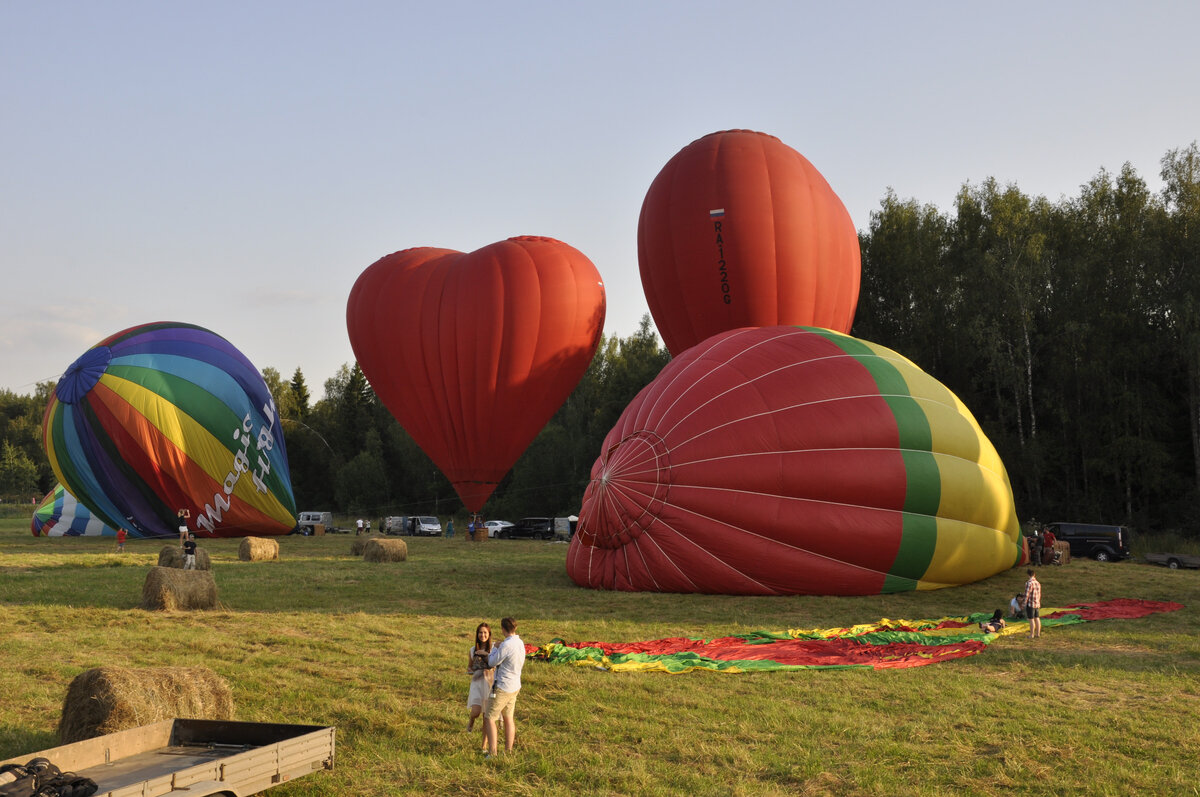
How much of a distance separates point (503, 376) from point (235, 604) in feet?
44.5

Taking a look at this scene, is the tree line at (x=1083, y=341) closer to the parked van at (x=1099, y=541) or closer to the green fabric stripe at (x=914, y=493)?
the parked van at (x=1099, y=541)

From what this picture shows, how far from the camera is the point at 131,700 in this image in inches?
241

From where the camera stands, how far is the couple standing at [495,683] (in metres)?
6.42

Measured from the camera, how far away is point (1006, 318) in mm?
31453

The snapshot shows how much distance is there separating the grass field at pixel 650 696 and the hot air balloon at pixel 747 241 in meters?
9.35

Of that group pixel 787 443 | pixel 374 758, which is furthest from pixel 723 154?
pixel 374 758

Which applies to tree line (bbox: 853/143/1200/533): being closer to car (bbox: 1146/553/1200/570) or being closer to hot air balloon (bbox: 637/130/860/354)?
car (bbox: 1146/553/1200/570)

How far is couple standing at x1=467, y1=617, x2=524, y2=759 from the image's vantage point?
253 inches

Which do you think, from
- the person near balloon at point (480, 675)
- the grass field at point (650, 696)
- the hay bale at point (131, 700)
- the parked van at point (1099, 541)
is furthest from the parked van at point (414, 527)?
the person near balloon at point (480, 675)

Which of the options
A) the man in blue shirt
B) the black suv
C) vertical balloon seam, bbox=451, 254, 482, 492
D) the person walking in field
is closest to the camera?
the man in blue shirt

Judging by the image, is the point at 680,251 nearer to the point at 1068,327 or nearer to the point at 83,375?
the point at 1068,327

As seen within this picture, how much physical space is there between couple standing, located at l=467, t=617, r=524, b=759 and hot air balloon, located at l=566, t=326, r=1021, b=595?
755 centimetres

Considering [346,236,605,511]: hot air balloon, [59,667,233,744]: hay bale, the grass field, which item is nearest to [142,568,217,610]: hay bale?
the grass field

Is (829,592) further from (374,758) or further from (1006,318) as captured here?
(1006,318)
